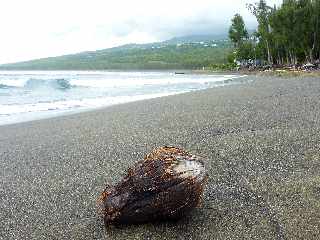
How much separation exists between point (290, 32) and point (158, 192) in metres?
57.7

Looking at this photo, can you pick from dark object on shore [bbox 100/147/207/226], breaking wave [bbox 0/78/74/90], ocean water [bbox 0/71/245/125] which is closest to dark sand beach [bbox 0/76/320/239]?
dark object on shore [bbox 100/147/207/226]

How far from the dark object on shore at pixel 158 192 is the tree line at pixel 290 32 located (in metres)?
55.1

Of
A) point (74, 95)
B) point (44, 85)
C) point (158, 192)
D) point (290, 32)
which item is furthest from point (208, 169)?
point (290, 32)

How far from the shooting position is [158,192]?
4.09 m

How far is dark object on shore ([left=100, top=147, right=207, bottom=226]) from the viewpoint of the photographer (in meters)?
4.08

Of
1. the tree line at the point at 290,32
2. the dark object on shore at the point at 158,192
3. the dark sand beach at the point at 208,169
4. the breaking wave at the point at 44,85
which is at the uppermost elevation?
the tree line at the point at 290,32

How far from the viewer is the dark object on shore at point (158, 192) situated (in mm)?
4082

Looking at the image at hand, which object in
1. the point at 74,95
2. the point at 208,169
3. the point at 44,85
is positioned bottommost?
the point at 208,169

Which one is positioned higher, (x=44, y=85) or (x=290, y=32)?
(x=290, y=32)

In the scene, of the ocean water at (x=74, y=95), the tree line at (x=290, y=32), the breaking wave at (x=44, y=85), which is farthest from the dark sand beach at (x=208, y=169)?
the tree line at (x=290, y=32)

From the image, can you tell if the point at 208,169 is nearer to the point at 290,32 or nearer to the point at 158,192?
the point at 158,192

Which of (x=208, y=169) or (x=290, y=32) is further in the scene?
(x=290, y=32)

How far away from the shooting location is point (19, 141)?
1071cm

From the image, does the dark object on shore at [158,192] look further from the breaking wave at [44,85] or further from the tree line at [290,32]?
the tree line at [290,32]
